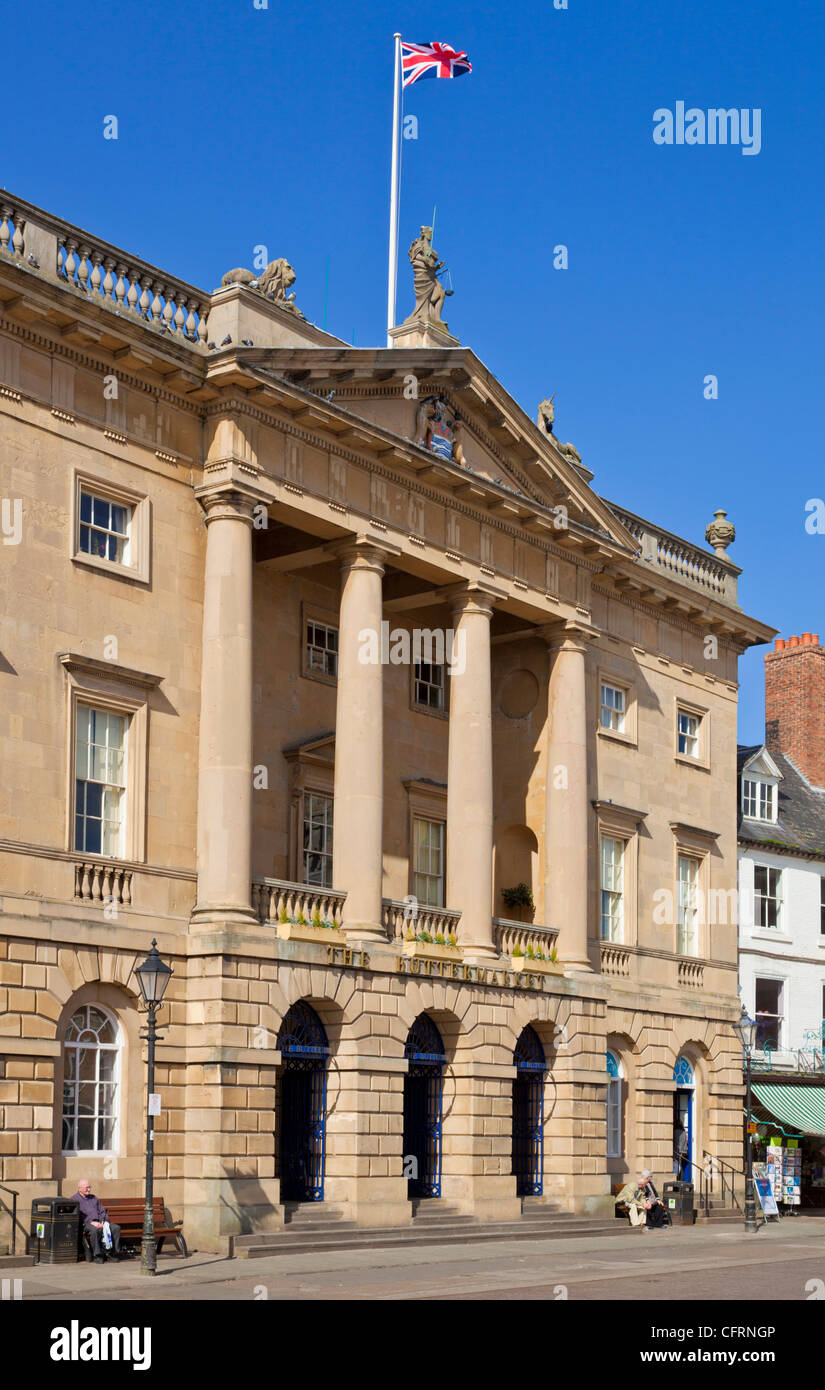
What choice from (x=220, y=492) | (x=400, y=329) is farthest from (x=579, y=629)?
(x=220, y=492)

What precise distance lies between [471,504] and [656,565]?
8.78 metres

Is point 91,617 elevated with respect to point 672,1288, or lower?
elevated

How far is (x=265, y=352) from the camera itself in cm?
3303

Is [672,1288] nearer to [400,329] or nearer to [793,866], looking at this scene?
[400,329]

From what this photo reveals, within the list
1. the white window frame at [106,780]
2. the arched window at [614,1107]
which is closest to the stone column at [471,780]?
the arched window at [614,1107]

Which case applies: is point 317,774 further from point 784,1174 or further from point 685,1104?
point 784,1174

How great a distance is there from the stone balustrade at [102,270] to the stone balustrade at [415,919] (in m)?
11.4

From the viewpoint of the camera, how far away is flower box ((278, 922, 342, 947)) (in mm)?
32125

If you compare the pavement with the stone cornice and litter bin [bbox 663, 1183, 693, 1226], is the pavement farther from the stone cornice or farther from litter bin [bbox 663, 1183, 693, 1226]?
the stone cornice

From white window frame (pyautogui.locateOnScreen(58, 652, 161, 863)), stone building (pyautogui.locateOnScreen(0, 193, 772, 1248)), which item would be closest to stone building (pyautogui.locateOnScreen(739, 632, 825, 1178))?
stone building (pyautogui.locateOnScreen(0, 193, 772, 1248))

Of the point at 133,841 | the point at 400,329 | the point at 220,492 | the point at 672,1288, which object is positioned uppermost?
the point at 400,329

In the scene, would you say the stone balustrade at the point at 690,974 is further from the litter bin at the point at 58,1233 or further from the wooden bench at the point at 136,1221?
the litter bin at the point at 58,1233

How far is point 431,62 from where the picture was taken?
130 feet

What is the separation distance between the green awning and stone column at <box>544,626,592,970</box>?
1081 centimetres
